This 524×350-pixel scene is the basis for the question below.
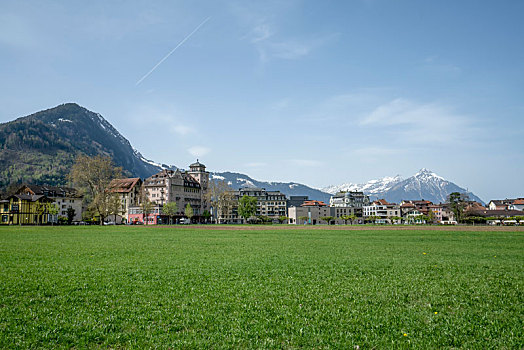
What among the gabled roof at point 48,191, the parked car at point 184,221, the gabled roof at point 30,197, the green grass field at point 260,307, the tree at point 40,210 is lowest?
the parked car at point 184,221

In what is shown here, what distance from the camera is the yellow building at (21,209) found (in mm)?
107113

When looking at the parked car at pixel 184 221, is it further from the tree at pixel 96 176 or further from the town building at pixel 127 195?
the tree at pixel 96 176

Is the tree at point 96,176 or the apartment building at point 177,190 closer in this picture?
the tree at point 96,176

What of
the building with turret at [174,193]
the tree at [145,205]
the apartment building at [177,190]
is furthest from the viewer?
the apartment building at [177,190]

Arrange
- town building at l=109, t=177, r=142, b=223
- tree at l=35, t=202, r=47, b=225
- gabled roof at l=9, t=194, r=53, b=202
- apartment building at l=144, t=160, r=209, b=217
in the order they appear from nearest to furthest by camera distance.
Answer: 1. tree at l=35, t=202, r=47, b=225
2. gabled roof at l=9, t=194, r=53, b=202
3. town building at l=109, t=177, r=142, b=223
4. apartment building at l=144, t=160, r=209, b=217

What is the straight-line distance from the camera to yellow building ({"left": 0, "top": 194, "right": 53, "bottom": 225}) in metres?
107

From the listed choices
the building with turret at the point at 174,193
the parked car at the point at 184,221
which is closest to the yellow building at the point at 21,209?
the building with turret at the point at 174,193

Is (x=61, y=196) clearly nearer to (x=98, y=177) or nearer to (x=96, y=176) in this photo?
(x=96, y=176)

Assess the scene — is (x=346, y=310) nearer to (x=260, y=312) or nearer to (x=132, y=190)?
(x=260, y=312)

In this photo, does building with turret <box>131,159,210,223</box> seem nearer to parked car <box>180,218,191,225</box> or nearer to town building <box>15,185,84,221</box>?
parked car <box>180,218,191,225</box>

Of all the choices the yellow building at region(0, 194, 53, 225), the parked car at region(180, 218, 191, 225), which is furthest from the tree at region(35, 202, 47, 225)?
the parked car at region(180, 218, 191, 225)

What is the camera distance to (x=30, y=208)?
11012cm

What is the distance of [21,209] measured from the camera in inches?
4225

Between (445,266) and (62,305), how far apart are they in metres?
16.7
